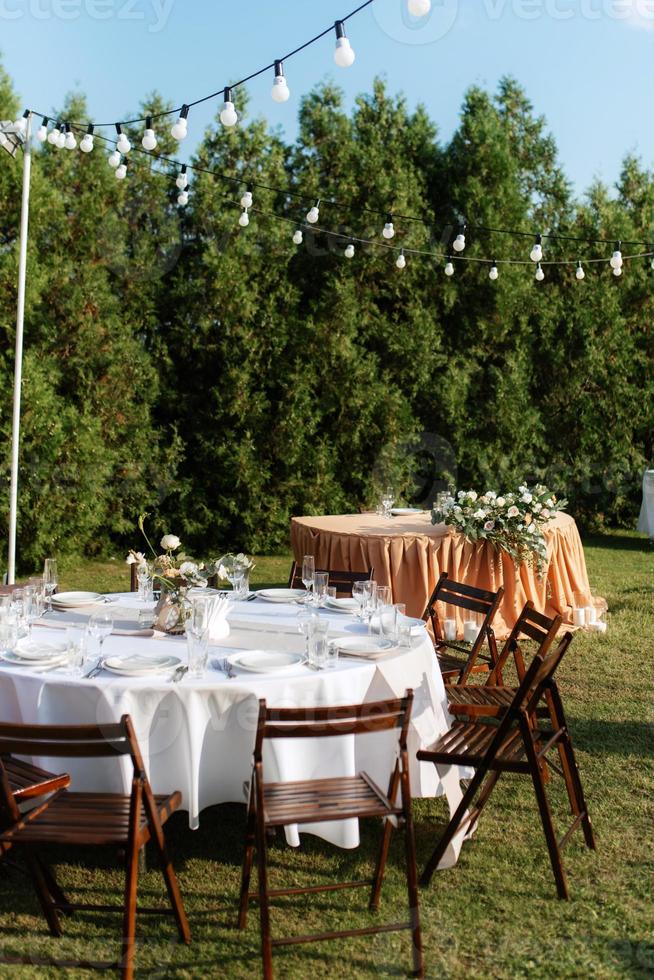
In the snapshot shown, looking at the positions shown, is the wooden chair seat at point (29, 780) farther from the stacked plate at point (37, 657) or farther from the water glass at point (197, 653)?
the water glass at point (197, 653)

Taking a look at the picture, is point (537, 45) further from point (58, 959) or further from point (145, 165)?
point (58, 959)

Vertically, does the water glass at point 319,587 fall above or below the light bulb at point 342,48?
below

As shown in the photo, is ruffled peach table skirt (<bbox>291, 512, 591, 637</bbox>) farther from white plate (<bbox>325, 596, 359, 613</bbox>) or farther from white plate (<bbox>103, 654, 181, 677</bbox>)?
white plate (<bbox>103, 654, 181, 677</bbox>)

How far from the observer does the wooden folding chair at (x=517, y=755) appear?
3.04 m

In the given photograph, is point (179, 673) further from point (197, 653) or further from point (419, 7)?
point (419, 7)

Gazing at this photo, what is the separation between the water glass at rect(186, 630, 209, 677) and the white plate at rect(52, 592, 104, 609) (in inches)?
51.8

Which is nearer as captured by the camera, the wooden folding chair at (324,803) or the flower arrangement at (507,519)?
the wooden folding chair at (324,803)

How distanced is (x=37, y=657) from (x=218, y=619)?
0.73m

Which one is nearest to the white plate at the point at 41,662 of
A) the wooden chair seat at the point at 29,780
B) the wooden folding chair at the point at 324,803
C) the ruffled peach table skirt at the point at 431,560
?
the wooden chair seat at the point at 29,780

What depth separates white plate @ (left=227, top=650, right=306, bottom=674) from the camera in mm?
3098

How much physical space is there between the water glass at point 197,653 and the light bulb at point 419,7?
2261 mm

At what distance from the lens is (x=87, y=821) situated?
2.67 m

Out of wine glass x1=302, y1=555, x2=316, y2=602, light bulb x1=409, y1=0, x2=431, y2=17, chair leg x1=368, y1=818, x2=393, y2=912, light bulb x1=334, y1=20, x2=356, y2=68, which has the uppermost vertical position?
light bulb x1=334, y1=20, x2=356, y2=68

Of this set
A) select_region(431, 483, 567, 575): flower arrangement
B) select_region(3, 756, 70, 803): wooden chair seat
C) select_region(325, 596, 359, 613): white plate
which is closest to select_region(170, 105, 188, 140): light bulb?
select_region(325, 596, 359, 613): white plate
